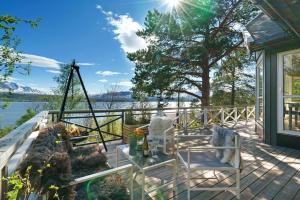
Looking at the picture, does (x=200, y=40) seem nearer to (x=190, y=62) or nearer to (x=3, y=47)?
(x=190, y=62)

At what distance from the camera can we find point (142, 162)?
2822 millimetres

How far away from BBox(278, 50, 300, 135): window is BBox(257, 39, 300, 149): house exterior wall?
0.11 meters

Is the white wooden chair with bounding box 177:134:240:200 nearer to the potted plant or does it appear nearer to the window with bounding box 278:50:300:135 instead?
the potted plant

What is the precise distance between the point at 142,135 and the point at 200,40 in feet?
27.8

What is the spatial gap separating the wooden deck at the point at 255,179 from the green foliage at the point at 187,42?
666 centimetres

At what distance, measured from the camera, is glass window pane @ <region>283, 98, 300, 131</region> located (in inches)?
189

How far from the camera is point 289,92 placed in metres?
4.90

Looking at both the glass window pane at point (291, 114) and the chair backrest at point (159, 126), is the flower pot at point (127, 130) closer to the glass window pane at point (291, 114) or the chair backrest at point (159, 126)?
the chair backrest at point (159, 126)

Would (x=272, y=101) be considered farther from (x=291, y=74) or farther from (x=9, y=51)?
(x=9, y=51)

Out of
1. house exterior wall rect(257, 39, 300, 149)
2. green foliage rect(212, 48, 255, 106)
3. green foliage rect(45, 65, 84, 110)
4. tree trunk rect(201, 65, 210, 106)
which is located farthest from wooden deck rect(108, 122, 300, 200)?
green foliage rect(212, 48, 255, 106)

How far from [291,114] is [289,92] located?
19.1 inches

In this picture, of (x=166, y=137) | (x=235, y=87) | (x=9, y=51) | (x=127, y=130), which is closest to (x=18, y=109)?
(x=127, y=130)

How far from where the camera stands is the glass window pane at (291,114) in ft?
15.8

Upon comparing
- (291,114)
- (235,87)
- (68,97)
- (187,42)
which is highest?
(187,42)
